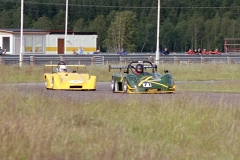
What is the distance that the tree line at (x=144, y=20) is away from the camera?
107938 mm

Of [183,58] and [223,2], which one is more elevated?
[223,2]

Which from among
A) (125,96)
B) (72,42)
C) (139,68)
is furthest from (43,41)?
(125,96)

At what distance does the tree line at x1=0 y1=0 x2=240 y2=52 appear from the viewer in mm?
107938

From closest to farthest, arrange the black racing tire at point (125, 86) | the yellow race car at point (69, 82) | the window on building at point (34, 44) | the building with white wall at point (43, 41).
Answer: the black racing tire at point (125, 86), the yellow race car at point (69, 82), the building with white wall at point (43, 41), the window on building at point (34, 44)

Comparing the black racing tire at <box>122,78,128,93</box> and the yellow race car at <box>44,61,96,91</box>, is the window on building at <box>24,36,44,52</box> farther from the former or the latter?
the black racing tire at <box>122,78,128,93</box>

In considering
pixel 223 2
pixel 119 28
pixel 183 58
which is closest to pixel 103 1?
pixel 223 2

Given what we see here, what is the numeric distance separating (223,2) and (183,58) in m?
70.7

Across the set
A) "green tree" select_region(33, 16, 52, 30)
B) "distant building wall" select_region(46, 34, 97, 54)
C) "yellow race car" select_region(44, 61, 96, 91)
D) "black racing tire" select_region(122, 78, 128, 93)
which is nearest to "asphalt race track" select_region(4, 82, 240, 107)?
"yellow race car" select_region(44, 61, 96, 91)

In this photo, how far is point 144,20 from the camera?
11669 cm

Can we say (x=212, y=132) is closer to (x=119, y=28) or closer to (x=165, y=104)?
(x=165, y=104)

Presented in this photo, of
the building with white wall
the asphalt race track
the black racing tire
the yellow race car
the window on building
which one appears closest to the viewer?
the asphalt race track

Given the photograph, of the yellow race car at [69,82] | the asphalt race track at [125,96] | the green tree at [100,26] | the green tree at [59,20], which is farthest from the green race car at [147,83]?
the green tree at [59,20]

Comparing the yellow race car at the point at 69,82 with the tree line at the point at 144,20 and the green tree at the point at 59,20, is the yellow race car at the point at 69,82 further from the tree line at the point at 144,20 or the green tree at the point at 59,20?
the green tree at the point at 59,20

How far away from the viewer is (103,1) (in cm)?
12562
